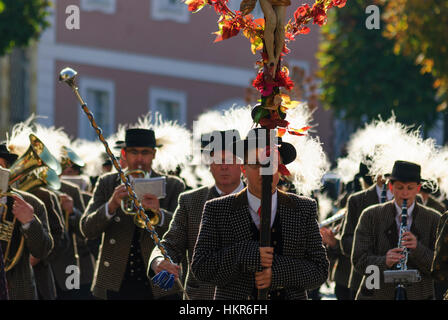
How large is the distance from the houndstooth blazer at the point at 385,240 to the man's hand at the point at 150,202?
152 centimetres

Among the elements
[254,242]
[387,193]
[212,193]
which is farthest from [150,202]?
[254,242]

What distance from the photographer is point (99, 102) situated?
100 feet

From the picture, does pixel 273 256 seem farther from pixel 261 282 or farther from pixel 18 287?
pixel 18 287

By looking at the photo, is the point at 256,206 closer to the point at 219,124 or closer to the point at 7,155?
the point at 219,124

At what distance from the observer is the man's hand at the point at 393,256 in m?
8.28

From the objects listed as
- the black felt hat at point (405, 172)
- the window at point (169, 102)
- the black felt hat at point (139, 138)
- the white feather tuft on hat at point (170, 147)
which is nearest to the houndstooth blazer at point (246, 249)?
the black felt hat at point (405, 172)

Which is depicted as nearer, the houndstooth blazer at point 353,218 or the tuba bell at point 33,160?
the tuba bell at point 33,160

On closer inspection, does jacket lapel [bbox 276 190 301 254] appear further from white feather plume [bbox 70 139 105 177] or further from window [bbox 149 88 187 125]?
window [bbox 149 88 187 125]

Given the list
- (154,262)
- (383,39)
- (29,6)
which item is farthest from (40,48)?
(154,262)

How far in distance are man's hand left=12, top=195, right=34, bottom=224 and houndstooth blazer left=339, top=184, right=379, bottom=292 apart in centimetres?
268

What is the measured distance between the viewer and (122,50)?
2988 centimetres

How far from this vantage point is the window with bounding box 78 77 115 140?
29.8 meters

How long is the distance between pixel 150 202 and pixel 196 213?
0.85 metres

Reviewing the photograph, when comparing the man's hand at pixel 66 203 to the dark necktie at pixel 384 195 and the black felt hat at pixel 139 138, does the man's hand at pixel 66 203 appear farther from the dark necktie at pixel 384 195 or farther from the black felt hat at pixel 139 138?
the dark necktie at pixel 384 195
